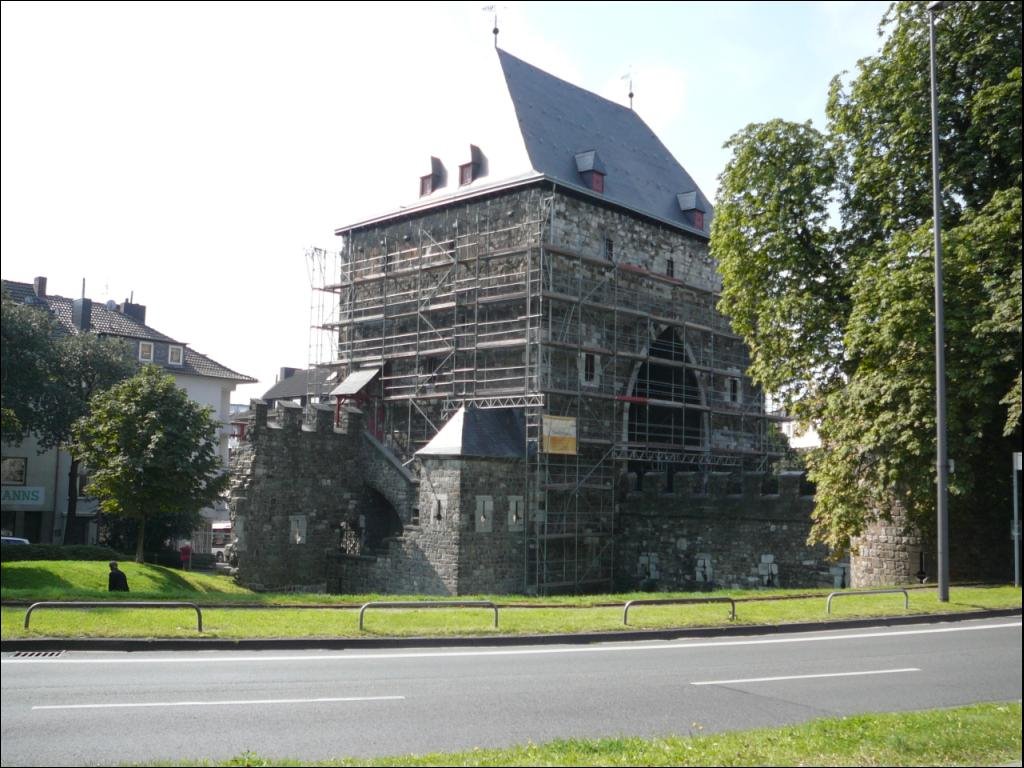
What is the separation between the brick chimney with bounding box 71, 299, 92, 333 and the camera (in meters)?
43.8

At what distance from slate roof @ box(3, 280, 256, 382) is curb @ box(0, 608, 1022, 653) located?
112 ft

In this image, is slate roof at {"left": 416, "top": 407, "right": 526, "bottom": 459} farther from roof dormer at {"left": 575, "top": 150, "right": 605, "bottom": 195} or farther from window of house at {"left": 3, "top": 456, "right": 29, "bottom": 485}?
window of house at {"left": 3, "top": 456, "right": 29, "bottom": 485}

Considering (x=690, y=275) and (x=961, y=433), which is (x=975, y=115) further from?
(x=690, y=275)

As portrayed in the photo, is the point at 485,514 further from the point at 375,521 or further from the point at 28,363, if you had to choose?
the point at 28,363

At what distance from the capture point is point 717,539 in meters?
28.0

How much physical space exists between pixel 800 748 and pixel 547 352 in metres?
23.0

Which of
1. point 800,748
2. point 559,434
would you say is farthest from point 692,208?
point 800,748

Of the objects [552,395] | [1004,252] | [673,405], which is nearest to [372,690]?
[1004,252]

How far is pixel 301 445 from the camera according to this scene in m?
28.7

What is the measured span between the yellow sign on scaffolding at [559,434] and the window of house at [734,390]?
9896mm

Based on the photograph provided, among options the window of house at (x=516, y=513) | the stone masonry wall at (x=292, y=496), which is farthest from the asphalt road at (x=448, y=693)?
the stone masonry wall at (x=292, y=496)

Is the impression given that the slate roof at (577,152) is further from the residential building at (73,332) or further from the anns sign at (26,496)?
the anns sign at (26,496)

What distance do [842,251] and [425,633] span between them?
14672 millimetres

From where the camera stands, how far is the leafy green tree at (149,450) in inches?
1059
